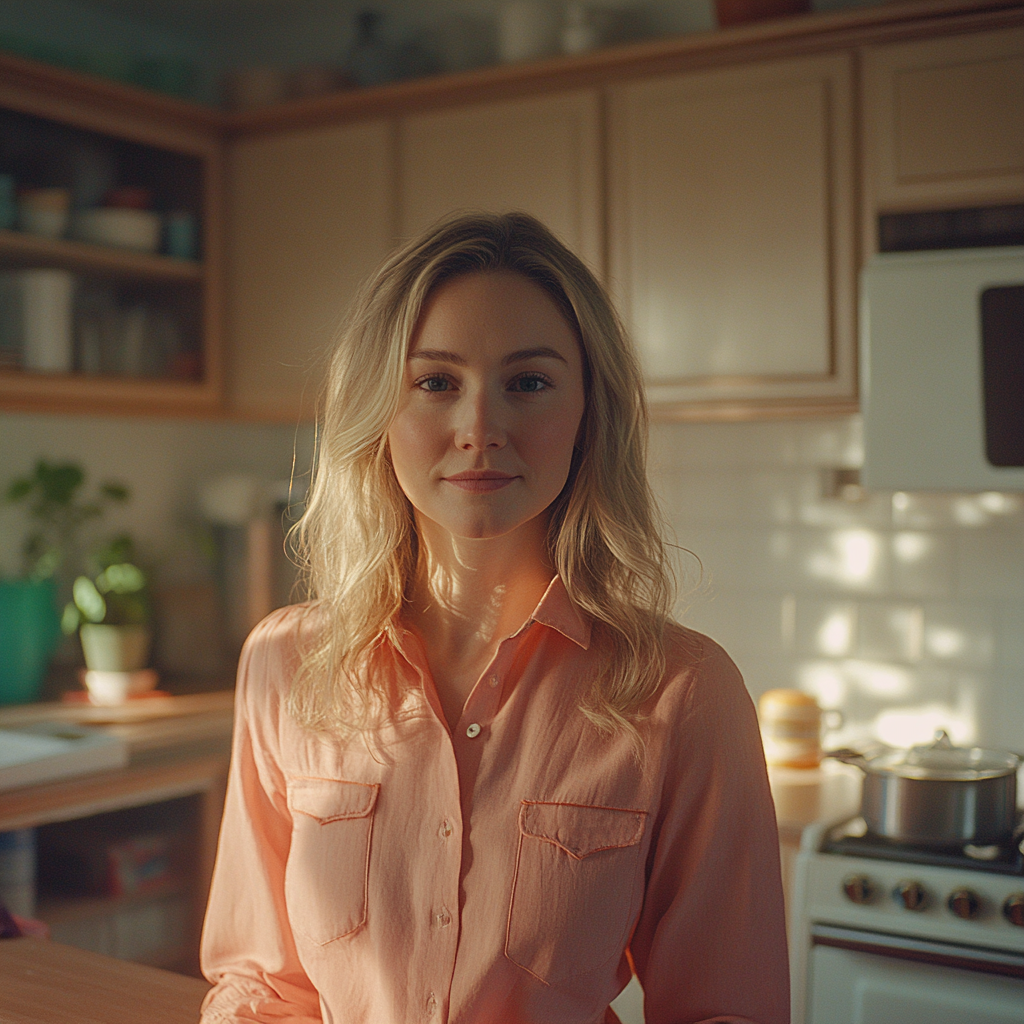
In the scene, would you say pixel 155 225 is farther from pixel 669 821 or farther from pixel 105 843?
pixel 669 821

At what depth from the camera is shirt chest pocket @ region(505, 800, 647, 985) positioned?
1061 millimetres

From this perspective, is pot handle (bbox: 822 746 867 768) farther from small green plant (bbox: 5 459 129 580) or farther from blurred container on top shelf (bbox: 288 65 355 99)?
blurred container on top shelf (bbox: 288 65 355 99)

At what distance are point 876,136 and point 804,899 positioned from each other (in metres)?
1.48

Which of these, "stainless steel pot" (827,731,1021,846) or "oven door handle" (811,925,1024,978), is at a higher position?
"stainless steel pot" (827,731,1021,846)

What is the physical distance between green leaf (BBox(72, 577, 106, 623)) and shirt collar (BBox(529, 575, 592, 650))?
2086 millimetres

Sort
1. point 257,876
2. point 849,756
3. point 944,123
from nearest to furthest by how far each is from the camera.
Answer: point 257,876 < point 849,756 < point 944,123

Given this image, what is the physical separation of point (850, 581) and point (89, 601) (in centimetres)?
186

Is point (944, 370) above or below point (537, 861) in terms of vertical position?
above

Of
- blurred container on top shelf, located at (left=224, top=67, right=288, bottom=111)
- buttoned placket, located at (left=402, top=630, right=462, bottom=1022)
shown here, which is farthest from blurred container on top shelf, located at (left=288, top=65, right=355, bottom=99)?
buttoned placket, located at (left=402, top=630, right=462, bottom=1022)

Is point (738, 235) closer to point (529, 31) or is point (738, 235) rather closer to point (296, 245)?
point (529, 31)

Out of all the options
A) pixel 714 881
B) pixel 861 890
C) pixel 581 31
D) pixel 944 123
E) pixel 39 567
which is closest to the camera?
pixel 714 881

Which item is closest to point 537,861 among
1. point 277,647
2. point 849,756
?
point 277,647

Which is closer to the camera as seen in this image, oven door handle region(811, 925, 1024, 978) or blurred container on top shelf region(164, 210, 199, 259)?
oven door handle region(811, 925, 1024, 978)

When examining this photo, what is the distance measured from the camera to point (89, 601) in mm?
3002
